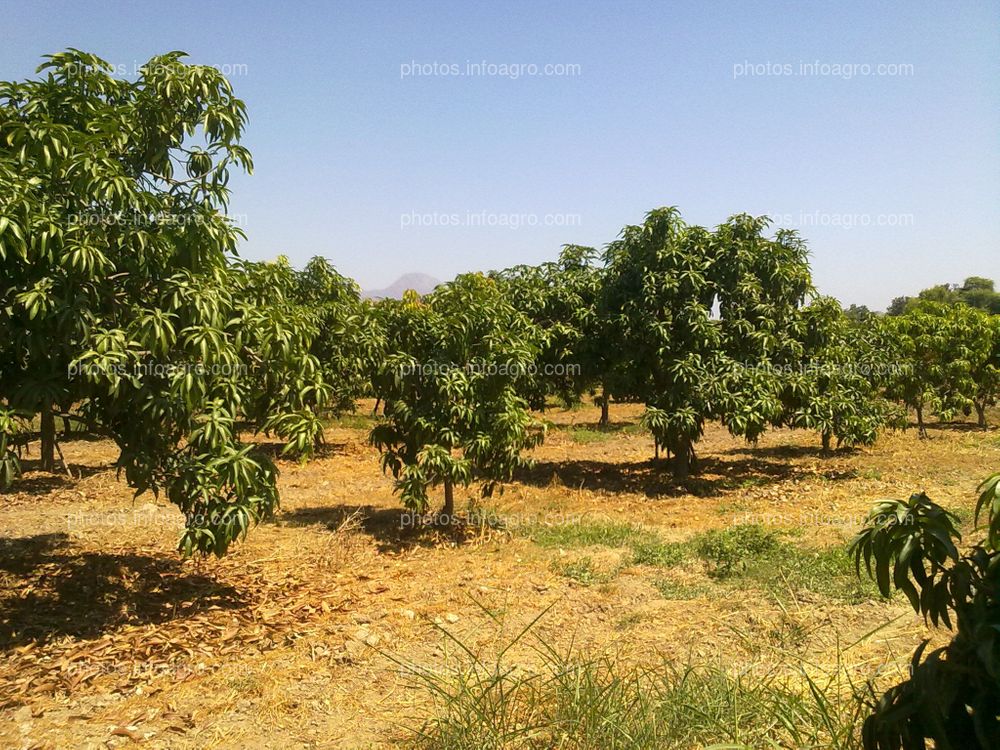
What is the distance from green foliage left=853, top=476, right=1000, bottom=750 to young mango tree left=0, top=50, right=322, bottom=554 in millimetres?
4590

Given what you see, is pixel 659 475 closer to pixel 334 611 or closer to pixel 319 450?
pixel 319 450

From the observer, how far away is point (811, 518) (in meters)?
10.5

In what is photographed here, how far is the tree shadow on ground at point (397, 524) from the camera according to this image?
954cm

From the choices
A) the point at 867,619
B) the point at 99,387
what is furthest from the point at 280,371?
the point at 867,619

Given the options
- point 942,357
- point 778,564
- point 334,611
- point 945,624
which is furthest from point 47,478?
point 942,357

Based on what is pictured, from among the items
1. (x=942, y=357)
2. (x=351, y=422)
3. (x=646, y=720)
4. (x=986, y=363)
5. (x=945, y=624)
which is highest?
(x=942, y=357)

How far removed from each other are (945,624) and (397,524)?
8.96 m

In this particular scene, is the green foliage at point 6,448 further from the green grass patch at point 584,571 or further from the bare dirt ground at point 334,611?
the green grass patch at point 584,571

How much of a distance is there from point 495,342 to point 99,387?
477 cm

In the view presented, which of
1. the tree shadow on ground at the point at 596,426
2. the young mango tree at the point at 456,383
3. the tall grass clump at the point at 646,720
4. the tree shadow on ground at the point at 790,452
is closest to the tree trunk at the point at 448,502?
the young mango tree at the point at 456,383

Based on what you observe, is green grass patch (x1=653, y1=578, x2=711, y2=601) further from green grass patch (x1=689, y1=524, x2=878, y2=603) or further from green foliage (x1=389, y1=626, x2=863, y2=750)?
green foliage (x1=389, y1=626, x2=863, y2=750)

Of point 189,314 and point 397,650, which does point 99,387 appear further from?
point 397,650

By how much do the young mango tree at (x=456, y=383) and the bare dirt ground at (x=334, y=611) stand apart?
1.20 m

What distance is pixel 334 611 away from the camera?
7.02 metres
